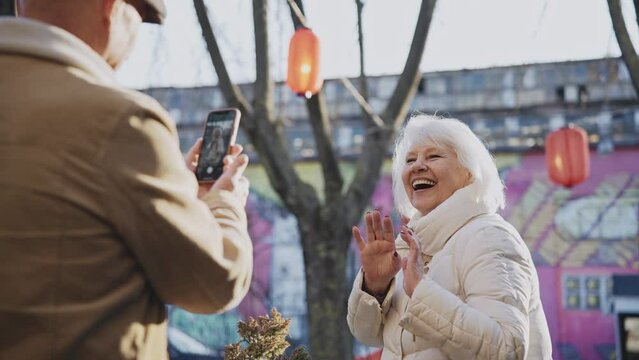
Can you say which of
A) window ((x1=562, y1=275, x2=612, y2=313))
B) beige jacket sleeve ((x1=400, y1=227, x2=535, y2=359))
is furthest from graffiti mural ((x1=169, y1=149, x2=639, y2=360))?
beige jacket sleeve ((x1=400, y1=227, x2=535, y2=359))

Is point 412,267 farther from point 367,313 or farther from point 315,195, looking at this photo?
point 315,195

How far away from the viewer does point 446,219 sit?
211cm

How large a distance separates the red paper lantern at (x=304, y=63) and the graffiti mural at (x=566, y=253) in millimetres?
6712

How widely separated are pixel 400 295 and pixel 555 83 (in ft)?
39.9

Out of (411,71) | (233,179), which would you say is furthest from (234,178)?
(411,71)

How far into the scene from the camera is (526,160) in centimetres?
1312

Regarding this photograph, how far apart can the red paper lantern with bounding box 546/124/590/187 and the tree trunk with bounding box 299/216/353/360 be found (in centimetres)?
341

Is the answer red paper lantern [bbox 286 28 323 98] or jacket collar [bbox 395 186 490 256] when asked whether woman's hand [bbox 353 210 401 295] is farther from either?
red paper lantern [bbox 286 28 323 98]

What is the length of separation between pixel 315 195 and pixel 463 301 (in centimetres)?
409

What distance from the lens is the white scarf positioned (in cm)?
211

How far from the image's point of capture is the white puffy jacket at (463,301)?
71.2 inches

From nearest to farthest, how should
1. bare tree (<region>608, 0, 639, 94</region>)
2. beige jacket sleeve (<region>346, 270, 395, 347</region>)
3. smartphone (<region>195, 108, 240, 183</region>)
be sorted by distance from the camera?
smartphone (<region>195, 108, 240, 183</region>), beige jacket sleeve (<region>346, 270, 395, 347</region>), bare tree (<region>608, 0, 639, 94</region>)

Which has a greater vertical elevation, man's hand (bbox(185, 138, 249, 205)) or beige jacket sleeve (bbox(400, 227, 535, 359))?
man's hand (bbox(185, 138, 249, 205))

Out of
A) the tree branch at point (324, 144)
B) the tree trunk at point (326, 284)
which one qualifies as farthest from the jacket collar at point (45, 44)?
the tree branch at point (324, 144)
